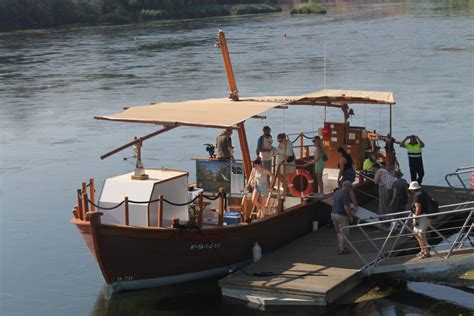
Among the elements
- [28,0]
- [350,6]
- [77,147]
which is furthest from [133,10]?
[77,147]

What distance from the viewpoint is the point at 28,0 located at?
86625 mm

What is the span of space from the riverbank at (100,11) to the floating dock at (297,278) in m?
73.0

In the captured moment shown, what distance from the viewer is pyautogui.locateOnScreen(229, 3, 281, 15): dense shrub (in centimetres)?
10075

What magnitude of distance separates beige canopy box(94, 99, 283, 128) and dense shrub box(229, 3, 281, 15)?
8338cm

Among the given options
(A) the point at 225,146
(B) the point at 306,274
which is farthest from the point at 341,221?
(A) the point at 225,146

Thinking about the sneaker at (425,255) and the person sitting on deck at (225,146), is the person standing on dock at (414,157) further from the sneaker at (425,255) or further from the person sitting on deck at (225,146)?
the sneaker at (425,255)

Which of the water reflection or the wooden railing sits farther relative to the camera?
the wooden railing

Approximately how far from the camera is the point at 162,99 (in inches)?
1539

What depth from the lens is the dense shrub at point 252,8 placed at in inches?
3967

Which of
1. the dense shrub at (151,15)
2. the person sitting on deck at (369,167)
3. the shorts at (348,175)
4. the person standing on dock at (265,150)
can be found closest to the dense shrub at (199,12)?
the dense shrub at (151,15)

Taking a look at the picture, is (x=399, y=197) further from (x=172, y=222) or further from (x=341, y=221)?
(x=172, y=222)

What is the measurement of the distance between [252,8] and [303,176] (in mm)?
86395

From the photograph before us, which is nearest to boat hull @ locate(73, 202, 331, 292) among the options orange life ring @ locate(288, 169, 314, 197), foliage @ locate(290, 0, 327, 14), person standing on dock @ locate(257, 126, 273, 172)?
orange life ring @ locate(288, 169, 314, 197)

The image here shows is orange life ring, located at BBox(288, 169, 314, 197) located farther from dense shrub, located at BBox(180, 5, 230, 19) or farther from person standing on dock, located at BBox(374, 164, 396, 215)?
dense shrub, located at BBox(180, 5, 230, 19)
